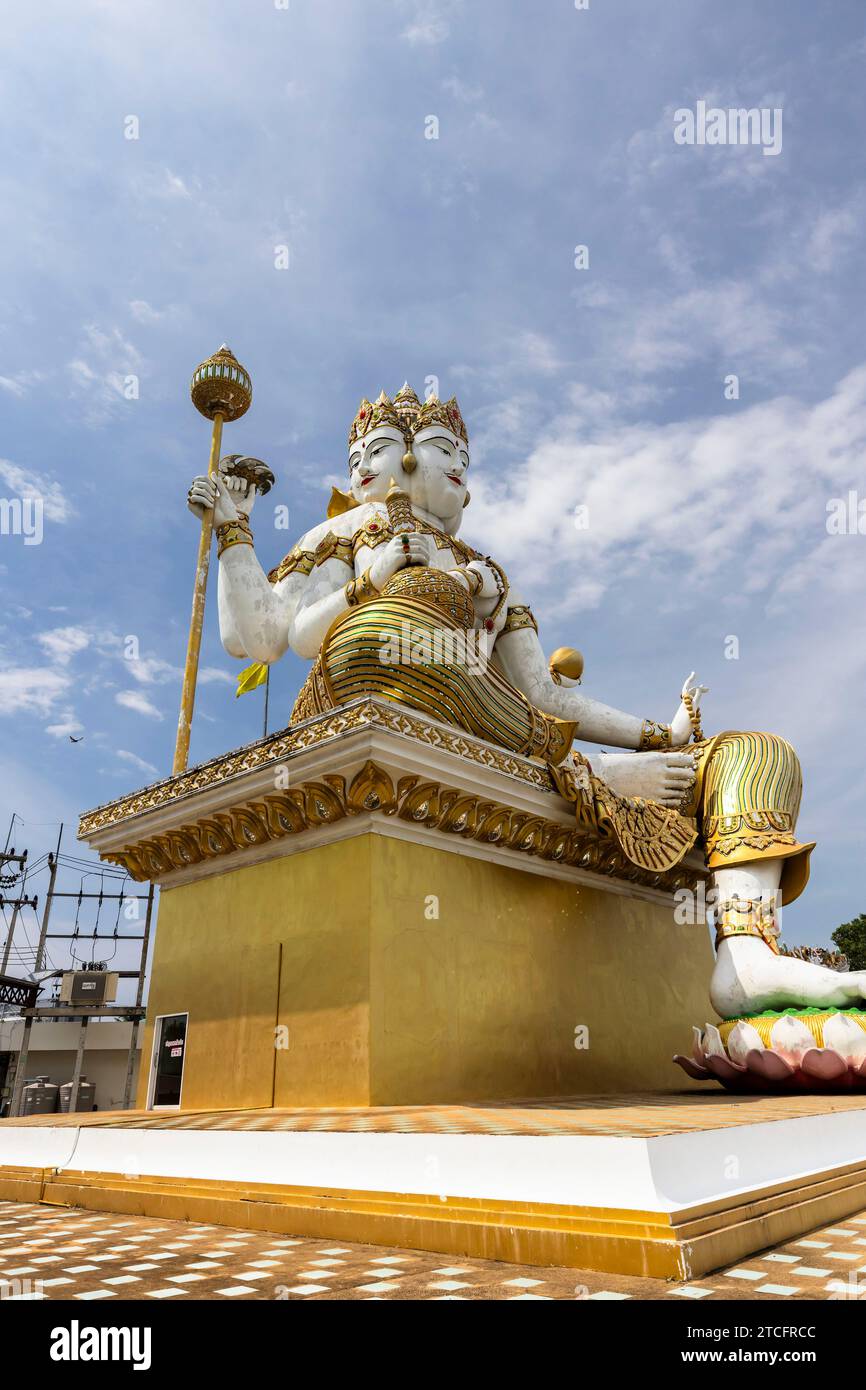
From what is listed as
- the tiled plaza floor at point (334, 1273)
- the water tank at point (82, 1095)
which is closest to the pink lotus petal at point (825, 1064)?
the tiled plaza floor at point (334, 1273)

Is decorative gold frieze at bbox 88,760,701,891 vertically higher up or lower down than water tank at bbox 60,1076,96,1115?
higher up

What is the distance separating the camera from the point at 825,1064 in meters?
6.39

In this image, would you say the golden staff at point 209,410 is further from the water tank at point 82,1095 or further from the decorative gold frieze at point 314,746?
the water tank at point 82,1095

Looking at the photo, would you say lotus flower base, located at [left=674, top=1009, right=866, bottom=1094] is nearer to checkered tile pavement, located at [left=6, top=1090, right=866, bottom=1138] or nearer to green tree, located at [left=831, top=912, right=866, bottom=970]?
checkered tile pavement, located at [left=6, top=1090, right=866, bottom=1138]

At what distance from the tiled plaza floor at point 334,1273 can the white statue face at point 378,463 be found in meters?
7.21

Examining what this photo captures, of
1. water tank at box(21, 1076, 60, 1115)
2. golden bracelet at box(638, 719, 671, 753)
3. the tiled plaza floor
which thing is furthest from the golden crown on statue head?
water tank at box(21, 1076, 60, 1115)

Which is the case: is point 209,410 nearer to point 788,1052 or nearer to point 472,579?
point 472,579

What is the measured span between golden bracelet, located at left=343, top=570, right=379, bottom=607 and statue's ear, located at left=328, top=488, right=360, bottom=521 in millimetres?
1943

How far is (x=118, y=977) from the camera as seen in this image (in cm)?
2286

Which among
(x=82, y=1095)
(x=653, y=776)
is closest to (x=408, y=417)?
(x=653, y=776)

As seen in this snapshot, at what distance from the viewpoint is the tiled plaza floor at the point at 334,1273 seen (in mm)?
2469

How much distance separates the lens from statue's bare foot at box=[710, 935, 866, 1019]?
261 inches
